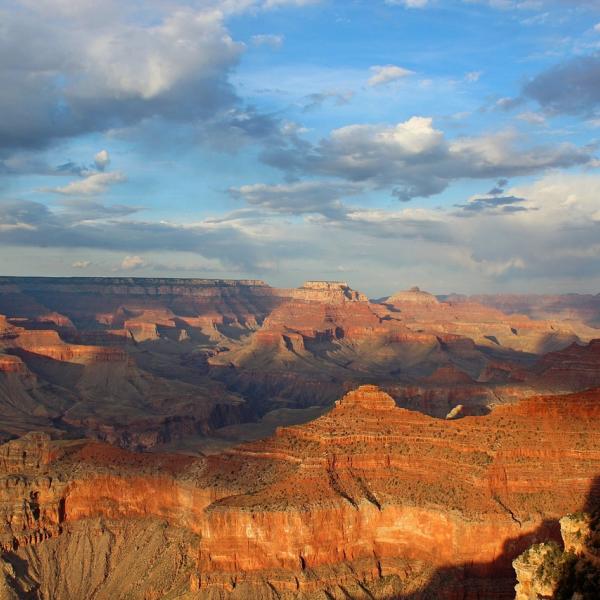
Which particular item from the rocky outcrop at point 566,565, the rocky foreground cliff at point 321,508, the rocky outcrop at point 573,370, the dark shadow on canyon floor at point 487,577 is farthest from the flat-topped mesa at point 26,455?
the rocky outcrop at point 573,370

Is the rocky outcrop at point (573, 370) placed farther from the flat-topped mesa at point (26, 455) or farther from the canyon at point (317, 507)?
the flat-topped mesa at point (26, 455)

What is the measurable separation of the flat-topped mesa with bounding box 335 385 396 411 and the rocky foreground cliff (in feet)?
0.42

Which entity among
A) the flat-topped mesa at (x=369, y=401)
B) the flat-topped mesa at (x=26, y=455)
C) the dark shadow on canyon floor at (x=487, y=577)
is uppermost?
the flat-topped mesa at (x=369, y=401)

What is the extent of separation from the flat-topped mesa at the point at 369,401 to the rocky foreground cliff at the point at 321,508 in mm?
129

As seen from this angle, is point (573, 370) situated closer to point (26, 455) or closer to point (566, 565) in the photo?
point (26, 455)

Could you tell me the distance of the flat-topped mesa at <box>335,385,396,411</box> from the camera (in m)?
75.5

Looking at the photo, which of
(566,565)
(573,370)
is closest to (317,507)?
(566,565)

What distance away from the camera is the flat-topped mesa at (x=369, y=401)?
248 feet

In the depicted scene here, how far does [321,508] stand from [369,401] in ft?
48.6

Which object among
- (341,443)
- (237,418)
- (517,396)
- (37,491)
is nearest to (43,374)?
(237,418)

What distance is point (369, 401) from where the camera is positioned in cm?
7606

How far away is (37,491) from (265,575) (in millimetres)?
24693

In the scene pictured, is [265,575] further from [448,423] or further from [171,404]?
[171,404]

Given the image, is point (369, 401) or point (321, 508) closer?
point (321, 508)
